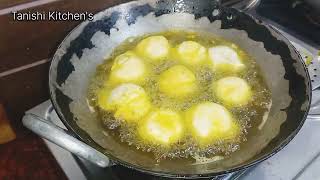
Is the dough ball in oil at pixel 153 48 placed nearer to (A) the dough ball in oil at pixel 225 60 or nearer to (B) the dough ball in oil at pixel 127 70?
(B) the dough ball in oil at pixel 127 70

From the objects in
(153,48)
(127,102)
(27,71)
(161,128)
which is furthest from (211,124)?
(27,71)

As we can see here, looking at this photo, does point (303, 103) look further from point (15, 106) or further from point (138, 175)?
point (15, 106)

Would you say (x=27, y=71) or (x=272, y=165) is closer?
(x=272, y=165)

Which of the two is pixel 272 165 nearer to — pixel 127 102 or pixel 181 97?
pixel 181 97

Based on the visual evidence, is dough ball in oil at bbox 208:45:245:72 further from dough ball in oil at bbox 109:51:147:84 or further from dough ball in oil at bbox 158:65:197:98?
dough ball in oil at bbox 109:51:147:84

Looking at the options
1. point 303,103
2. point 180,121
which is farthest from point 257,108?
point 180,121

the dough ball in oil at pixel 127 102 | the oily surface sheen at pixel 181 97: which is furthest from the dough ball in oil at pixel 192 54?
the dough ball in oil at pixel 127 102
